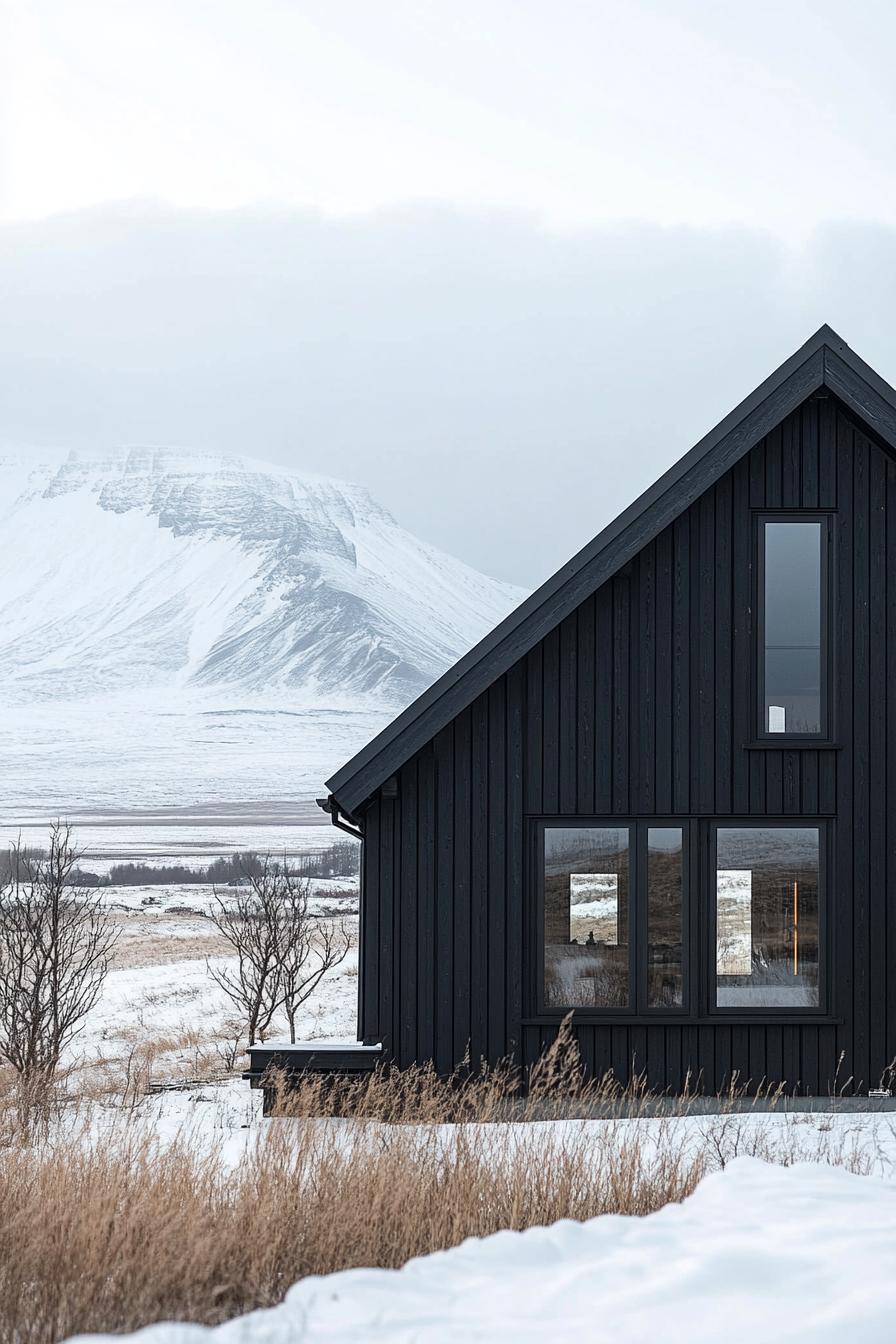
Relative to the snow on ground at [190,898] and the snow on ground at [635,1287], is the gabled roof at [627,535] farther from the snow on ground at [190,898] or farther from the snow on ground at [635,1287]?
the snow on ground at [190,898]

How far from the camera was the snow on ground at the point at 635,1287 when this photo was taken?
163 inches

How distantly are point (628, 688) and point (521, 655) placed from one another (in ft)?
3.45

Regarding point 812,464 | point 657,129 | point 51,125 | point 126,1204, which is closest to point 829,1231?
point 126,1204

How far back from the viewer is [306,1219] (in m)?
5.46

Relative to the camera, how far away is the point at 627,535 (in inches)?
381

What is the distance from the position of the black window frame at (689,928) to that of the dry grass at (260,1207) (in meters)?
2.48

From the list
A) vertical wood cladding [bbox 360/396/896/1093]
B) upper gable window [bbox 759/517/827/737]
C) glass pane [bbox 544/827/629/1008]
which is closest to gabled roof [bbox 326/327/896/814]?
vertical wood cladding [bbox 360/396/896/1093]

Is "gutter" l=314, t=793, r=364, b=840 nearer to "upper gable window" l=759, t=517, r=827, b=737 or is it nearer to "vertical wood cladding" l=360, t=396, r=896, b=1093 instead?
"vertical wood cladding" l=360, t=396, r=896, b=1093

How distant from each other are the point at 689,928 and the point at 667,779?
1.19 metres

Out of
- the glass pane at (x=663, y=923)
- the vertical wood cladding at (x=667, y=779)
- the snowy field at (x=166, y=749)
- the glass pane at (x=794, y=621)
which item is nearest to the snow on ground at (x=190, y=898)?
the vertical wood cladding at (x=667, y=779)

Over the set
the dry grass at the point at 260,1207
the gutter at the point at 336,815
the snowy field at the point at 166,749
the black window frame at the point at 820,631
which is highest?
the snowy field at the point at 166,749

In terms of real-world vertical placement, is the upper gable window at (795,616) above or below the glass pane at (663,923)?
above

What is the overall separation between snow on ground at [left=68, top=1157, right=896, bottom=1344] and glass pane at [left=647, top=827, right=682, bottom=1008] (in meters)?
4.32

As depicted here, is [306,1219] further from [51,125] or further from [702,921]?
[51,125]
